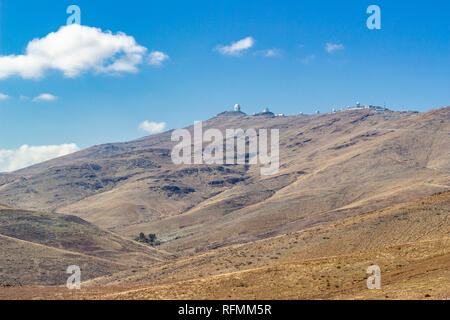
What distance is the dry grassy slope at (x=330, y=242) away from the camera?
46875 millimetres

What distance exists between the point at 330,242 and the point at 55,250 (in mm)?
46227

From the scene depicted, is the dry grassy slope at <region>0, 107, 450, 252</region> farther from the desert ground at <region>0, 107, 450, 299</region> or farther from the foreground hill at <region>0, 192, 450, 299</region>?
the foreground hill at <region>0, 192, 450, 299</region>

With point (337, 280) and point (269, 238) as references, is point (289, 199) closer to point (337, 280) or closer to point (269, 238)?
point (269, 238)

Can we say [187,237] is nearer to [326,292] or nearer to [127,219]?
[127,219]

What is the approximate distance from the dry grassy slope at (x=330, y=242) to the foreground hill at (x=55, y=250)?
9.28 meters

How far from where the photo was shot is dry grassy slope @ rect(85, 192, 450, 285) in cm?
4688

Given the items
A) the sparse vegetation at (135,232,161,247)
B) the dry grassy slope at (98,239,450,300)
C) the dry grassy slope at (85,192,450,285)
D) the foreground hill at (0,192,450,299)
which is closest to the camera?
the dry grassy slope at (98,239,450,300)

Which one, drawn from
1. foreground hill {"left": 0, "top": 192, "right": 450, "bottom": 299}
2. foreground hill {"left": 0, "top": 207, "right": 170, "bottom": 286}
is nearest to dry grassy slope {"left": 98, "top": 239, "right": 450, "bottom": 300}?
foreground hill {"left": 0, "top": 192, "right": 450, "bottom": 299}

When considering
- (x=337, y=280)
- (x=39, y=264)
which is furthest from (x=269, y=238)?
(x=39, y=264)

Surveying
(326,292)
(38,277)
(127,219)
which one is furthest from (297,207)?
(326,292)

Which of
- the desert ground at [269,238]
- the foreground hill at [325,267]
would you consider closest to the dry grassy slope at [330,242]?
the foreground hill at [325,267]

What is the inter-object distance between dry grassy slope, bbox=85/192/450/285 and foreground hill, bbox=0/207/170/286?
928 centimetres

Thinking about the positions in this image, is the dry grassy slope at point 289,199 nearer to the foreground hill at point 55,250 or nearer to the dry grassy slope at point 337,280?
the foreground hill at point 55,250
